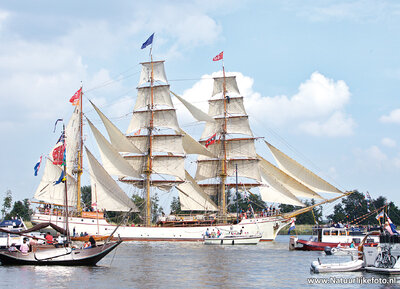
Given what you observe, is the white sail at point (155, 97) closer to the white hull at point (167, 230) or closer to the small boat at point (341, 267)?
the white hull at point (167, 230)

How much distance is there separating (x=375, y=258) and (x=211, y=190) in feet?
179

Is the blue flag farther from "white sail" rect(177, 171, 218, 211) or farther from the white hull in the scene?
the white hull

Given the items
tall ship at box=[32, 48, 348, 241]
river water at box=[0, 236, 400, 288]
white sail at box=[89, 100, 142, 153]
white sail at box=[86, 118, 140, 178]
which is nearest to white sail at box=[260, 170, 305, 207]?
tall ship at box=[32, 48, 348, 241]

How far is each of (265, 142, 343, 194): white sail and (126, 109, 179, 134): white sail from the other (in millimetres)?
14771

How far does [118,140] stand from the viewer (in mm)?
81750

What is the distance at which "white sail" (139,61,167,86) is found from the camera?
8825 centimetres

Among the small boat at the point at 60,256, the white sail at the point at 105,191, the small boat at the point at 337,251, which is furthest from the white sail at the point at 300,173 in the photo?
the small boat at the point at 60,256

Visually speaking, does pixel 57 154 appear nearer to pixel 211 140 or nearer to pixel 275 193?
pixel 211 140

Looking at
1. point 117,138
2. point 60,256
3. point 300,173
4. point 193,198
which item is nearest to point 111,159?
point 117,138

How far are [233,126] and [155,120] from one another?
496 inches

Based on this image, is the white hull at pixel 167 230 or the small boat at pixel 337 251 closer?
the small boat at pixel 337 251

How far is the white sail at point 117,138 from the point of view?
8081 centimetres

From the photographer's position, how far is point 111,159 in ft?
263

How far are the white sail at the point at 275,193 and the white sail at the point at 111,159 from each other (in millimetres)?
19570
